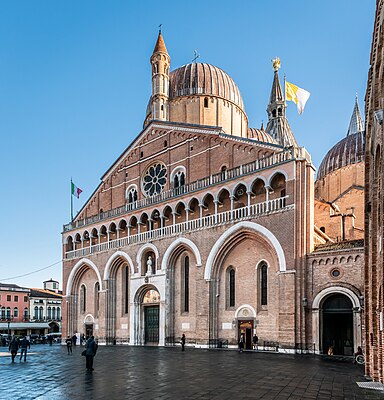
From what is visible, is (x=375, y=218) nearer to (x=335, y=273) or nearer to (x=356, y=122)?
(x=335, y=273)

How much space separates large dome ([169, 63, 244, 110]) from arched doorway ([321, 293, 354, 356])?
23447mm

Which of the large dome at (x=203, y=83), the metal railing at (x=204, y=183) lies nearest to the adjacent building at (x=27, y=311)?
the metal railing at (x=204, y=183)

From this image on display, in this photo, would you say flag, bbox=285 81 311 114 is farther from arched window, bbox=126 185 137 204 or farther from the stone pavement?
arched window, bbox=126 185 137 204

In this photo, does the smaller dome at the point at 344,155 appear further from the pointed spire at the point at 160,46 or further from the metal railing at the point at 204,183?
the pointed spire at the point at 160,46

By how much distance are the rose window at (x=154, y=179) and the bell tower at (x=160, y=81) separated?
15.8 ft

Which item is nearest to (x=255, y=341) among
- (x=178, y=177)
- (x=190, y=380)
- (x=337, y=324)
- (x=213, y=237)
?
(x=337, y=324)

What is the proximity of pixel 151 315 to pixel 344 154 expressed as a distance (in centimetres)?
2407

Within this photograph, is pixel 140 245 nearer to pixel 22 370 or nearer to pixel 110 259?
pixel 110 259

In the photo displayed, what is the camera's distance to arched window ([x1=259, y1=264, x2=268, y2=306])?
26.3 metres

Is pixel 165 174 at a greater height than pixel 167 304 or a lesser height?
greater

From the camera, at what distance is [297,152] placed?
85.4 feet

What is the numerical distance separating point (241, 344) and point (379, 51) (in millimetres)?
17624

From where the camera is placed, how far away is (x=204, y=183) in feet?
99.9

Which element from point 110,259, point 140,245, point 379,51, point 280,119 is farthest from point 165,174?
point 280,119
